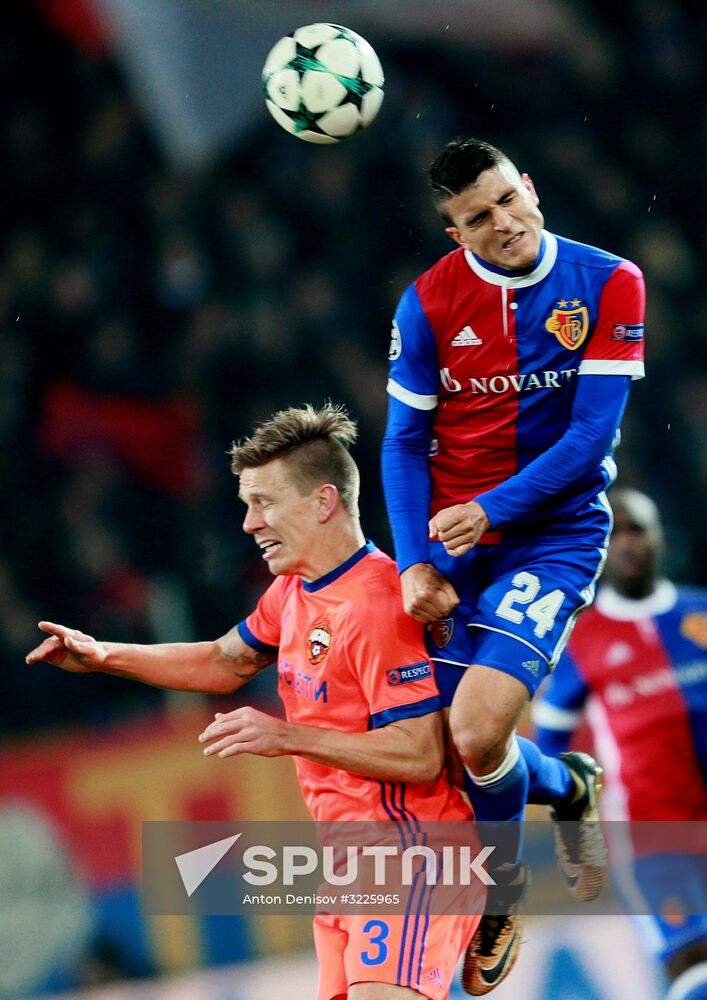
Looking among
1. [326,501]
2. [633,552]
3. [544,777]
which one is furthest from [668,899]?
[326,501]

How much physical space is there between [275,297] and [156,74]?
205cm

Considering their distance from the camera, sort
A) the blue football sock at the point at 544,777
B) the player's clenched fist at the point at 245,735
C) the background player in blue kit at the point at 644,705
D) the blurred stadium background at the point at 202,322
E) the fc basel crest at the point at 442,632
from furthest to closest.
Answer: the blurred stadium background at the point at 202,322 < the background player in blue kit at the point at 644,705 < the blue football sock at the point at 544,777 < the fc basel crest at the point at 442,632 < the player's clenched fist at the point at 245,735

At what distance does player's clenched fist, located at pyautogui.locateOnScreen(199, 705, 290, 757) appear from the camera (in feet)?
11.4

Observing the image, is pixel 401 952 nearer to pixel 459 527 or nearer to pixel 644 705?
pixel 459 527

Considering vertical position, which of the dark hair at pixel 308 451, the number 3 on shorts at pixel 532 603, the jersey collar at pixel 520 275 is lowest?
the number 3 on shorts at pixel 532 603

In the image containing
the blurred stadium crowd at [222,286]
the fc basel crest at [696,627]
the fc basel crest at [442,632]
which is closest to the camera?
the fc basel crest at [442,632]

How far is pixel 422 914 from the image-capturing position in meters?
3.88

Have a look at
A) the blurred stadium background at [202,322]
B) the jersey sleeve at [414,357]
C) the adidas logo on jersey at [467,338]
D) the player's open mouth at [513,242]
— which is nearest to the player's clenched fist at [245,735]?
the jersey sleeve at [414,357]

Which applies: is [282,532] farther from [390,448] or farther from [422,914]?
[422,914]

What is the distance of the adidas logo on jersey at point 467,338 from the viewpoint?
396cm

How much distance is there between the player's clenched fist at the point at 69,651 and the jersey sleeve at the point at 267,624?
0.46 meters

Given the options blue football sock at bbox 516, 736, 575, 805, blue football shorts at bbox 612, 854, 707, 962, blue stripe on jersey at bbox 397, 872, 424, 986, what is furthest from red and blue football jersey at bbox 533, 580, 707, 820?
blue stripe on jersey at bbox 397, 872, 424, 986

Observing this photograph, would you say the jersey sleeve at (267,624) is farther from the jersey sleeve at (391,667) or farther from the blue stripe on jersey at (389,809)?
the blue stripe on jersey at (389,809)

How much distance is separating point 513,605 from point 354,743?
1.93 feet
